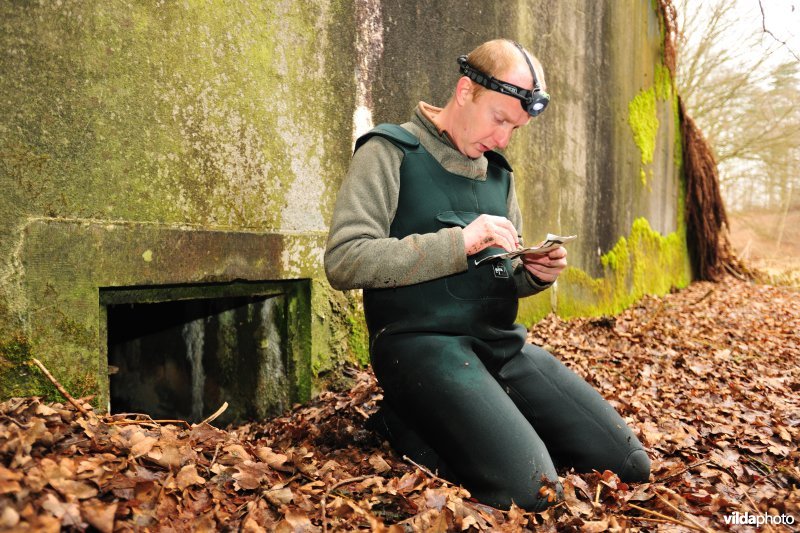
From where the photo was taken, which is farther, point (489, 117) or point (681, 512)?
point (489, 117)

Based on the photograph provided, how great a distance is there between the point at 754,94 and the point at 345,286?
18275 millimetres

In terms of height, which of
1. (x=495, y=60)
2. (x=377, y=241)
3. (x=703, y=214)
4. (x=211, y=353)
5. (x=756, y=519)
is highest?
(x=495, y=60)

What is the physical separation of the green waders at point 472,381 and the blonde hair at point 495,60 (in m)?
0.44

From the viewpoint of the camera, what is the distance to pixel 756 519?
7.73 ft

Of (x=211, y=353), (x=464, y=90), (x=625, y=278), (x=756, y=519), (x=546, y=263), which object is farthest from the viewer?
(x=625, y=278)

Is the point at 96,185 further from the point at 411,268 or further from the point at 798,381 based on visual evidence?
the point at 798,381

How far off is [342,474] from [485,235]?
3.93 ft

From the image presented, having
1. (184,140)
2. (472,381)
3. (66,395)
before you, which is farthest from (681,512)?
(184,140)

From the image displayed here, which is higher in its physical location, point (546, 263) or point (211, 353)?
point (546, 263)

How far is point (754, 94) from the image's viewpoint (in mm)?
16688

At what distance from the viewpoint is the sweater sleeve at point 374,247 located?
94.4 inches

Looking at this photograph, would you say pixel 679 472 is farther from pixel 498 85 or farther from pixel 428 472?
pixel 498 85

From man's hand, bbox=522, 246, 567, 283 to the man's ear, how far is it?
800mm

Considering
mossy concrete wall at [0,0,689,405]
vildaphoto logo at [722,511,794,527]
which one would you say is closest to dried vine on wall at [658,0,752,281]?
mossy concrete wall at [0,0,689,405]
